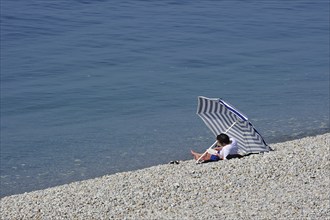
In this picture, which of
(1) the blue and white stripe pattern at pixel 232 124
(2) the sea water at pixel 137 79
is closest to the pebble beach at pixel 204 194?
(1) the blue and white stripe pattern at pixel 232 124

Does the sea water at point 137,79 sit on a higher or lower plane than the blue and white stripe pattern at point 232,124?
lower

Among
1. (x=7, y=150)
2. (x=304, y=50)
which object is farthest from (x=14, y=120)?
(x=304, y=50)

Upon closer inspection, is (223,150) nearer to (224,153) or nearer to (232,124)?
(224,153)

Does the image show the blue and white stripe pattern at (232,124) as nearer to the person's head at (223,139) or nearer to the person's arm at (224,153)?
the person's head at (223,139)

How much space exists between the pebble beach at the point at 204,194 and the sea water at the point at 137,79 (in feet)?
10.5

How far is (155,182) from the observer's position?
47.5 ft

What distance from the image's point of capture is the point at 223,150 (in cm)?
1625

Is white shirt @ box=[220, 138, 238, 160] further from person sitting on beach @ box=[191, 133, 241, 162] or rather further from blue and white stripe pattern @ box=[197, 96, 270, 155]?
blue and white stripe pattern @ box=[197, 96, 270, 155]

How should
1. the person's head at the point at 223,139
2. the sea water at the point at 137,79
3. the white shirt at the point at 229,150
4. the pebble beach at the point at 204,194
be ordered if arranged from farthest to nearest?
the sea water at the point at 137,79 → the person's head at the point at 223,139 → the white shirt at the point at 229,150 → the pebble beach at the point at 204,194

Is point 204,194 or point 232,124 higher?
point 232,124

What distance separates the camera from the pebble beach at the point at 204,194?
12.8 meters

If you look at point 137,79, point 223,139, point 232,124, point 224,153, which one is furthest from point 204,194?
point 137,79

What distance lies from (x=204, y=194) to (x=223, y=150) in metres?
2.65

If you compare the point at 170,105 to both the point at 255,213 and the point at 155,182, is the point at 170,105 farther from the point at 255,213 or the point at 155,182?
the point at 255,213
